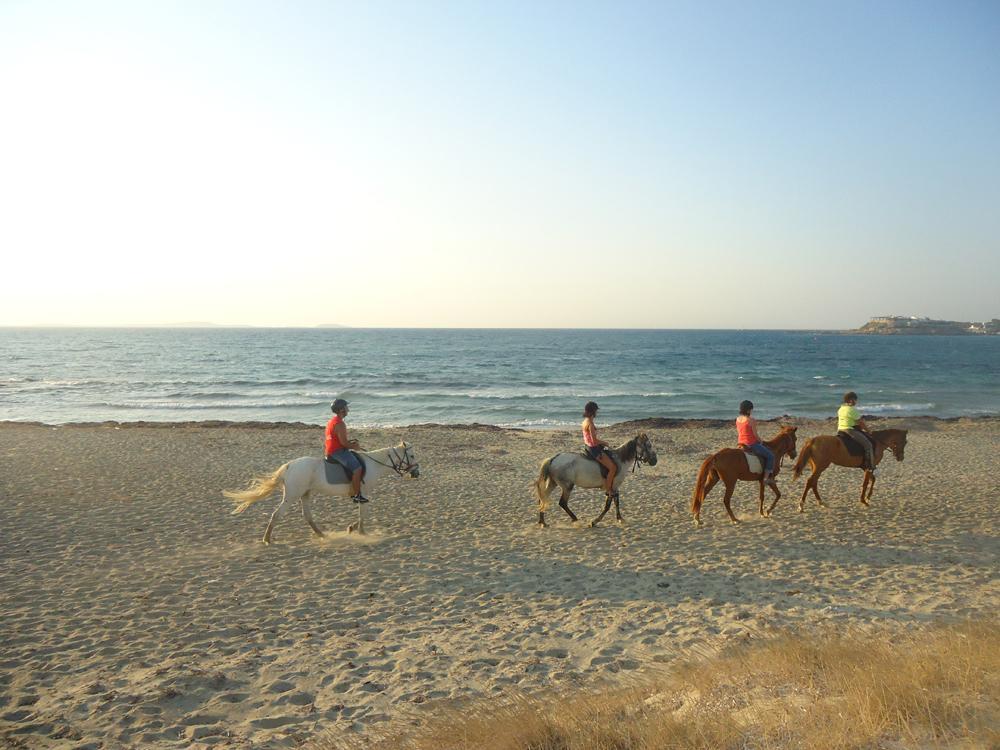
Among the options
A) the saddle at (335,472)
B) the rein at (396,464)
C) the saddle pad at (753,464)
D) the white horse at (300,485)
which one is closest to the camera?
the white horse at (300,485)

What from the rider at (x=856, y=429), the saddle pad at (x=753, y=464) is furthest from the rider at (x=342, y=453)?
the rider at (x=856, y=429)

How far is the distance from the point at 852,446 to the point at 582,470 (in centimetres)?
637

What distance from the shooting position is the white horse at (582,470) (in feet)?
38.9

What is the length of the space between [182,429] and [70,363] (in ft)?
191

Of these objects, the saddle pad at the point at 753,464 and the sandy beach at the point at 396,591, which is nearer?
the sandy beach at the point at 396,591

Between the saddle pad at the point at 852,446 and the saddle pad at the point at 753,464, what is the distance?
8.32 feet

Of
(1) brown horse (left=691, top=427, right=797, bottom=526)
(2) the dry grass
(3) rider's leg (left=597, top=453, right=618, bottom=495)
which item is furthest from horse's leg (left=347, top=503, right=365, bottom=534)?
(1) brown horse (left=691, top=427, right=797, bottom=526)

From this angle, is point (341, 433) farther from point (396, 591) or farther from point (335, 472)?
point (396, 591)

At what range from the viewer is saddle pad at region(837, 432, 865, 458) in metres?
13.2

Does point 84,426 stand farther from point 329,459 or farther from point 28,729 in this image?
point 28,729

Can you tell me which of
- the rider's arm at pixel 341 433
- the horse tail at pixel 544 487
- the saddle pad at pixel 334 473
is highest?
A: the rider's arm at pixel 341 433

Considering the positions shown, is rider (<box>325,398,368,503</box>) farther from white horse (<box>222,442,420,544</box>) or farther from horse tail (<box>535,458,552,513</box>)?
horse tail (<box>535,458,552,513</box>)

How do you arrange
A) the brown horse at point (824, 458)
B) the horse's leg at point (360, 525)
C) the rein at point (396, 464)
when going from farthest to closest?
the brown horse at point (824, 458) → the rein at point (396, 464) → the horse's leg at point (360, 525)

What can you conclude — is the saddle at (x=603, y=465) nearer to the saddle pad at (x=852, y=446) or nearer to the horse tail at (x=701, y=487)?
the horse tail at (x=701, y=487)
